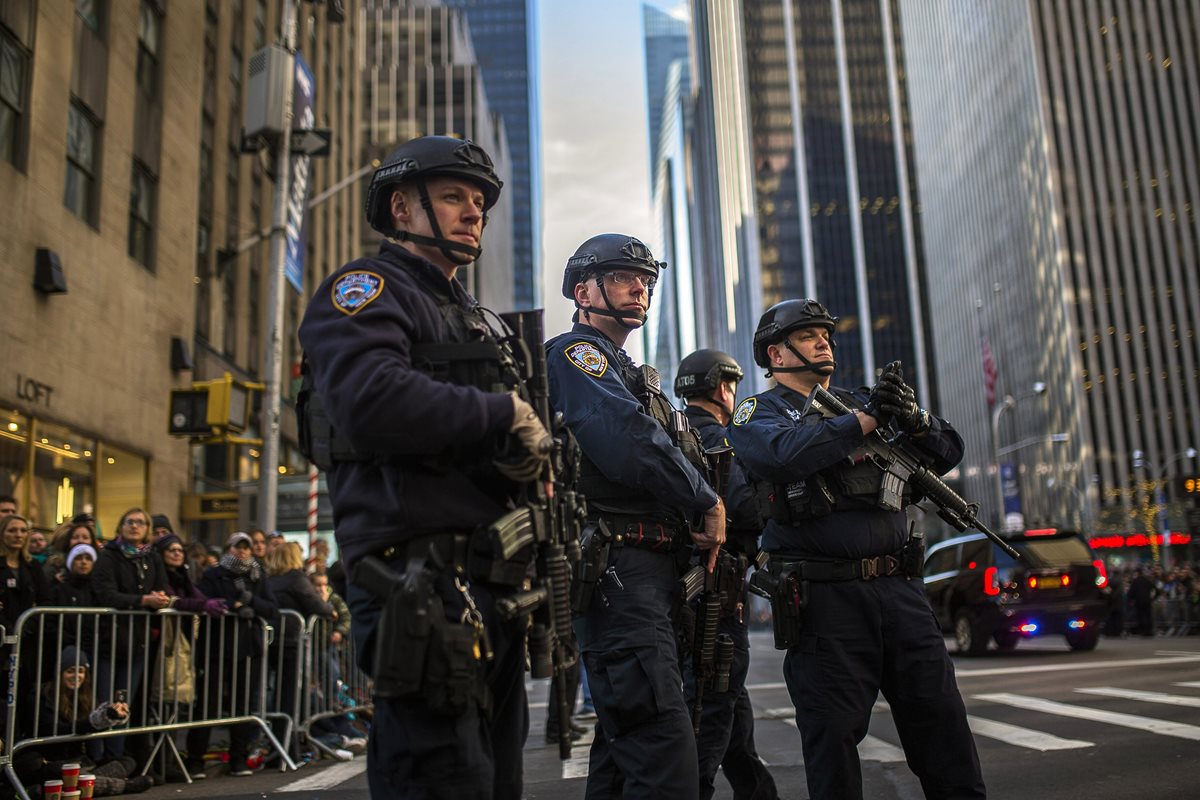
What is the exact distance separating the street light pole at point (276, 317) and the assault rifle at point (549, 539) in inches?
449

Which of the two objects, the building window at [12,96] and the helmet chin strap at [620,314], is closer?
the helmet chin strap at [620,314]

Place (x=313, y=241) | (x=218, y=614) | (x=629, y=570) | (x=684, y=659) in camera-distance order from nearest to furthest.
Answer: (x=629, y=570)
(x=684, y=659)
(x=218, y=614)
(x=313, y=241)

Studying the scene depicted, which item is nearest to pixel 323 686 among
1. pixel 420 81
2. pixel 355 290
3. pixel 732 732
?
pixel 732 732

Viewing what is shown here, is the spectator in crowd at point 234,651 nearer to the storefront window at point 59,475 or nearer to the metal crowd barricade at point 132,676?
the metal crowd barricade at point 132,676

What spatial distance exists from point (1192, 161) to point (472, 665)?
311 ft

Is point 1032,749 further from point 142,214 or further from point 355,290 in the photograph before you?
point 142,214

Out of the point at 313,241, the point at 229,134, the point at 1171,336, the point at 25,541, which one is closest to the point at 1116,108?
the point at 1171,336

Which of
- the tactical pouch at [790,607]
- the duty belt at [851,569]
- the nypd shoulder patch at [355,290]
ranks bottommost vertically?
the tactical pouch at [790,607]

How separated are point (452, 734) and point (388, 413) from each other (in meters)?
0.77

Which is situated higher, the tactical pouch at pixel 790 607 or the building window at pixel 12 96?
the building window at pixel 12 96

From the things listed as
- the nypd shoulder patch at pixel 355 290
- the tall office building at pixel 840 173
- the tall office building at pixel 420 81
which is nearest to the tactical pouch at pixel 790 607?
the nypd shoulder patch at pixel 355 290

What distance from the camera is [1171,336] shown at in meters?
81.4

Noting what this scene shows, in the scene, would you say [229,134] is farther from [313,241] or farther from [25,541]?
[25,541]

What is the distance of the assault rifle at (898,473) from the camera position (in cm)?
458
